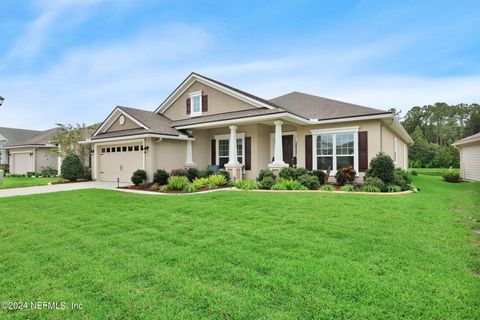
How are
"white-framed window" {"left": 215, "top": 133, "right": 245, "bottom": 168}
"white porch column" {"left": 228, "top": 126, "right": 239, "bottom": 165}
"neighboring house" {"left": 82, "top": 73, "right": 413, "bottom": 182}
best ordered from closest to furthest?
1. "neighboring house" {"left": 82, "top": 73, "right": 413, "bottom": 182}
2. "white porch column" {"left": 228, "top": 126, "right": 239, "bottom": 165}
3. "white-framed window" {"left": 215, "top": 133, "right": 245, "bottom": 168}

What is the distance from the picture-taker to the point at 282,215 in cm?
628

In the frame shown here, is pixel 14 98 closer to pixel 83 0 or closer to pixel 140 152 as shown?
pixel 140 152

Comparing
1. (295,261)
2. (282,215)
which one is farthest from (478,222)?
(295,261)

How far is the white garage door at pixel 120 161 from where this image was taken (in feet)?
50.9

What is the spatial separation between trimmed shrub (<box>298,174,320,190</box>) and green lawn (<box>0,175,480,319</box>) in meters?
4.57

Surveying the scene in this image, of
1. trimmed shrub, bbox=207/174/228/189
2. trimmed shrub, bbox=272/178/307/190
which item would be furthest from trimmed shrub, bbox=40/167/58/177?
trimmed shrub, bbox=272/178/307/190

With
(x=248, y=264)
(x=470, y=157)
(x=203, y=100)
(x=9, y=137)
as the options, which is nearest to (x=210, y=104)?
(x=203, y=100)

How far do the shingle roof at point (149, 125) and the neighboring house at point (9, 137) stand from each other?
19.0 metres

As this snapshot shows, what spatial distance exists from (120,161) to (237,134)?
7294mm

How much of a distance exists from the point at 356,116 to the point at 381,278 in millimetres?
10592

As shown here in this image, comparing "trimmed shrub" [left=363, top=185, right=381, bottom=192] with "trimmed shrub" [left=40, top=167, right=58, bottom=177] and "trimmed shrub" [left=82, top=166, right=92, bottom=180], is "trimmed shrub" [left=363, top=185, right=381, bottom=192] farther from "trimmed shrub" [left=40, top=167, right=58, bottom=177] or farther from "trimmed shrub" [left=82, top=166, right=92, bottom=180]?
"trimmed shrub" [left=40, top=167, right=58, bottom=177]

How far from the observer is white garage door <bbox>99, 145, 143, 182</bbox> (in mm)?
15523

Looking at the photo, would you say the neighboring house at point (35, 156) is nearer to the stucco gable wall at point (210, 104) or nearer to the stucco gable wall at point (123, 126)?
the stucco gable wall at point (123, 126)

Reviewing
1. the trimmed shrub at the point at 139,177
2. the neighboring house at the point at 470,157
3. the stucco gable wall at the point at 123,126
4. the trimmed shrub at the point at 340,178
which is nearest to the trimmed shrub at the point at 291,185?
the trimmed shrub at the point at 340,178
